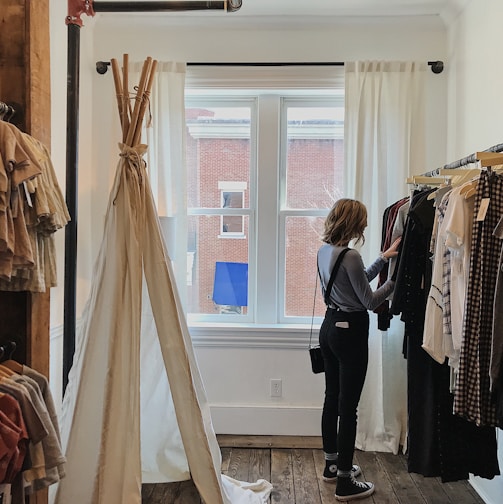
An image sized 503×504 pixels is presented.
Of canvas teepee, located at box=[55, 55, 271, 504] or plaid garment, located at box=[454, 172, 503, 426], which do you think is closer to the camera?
plaid garment, located at box=[454, 172, 503, 426]

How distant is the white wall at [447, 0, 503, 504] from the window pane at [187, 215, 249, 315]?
1.42 metres

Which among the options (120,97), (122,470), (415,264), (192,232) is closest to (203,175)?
(192,232)

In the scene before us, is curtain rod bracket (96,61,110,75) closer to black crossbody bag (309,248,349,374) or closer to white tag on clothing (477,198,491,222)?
black crossbody bag (309,248,349,374)

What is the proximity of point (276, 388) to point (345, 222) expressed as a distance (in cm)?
133

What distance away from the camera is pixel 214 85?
9.86ft

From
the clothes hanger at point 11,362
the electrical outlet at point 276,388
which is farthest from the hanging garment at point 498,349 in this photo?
the electrical outlet at point 276,388

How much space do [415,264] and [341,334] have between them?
484 mm

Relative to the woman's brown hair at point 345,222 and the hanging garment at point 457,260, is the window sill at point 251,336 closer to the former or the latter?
the woman's brown hair at point 345,222

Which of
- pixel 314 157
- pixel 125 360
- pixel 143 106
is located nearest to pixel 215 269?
Answer: pixel 314 157

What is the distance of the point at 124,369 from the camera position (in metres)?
2.01

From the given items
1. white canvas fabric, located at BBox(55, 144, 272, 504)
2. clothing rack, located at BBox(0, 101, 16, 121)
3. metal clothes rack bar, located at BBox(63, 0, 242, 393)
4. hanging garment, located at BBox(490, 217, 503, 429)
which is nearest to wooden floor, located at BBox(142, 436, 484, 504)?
white canvas fabric, located at BBox(55, 144, 272, 504)

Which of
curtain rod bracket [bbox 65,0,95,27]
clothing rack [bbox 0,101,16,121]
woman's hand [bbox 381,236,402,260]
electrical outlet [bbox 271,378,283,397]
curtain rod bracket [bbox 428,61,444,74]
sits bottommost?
electrical outlet [bbox 271,378,283,397]

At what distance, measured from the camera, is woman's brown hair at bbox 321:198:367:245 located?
2.27 meters

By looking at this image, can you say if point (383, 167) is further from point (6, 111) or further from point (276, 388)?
point (6, 111)
